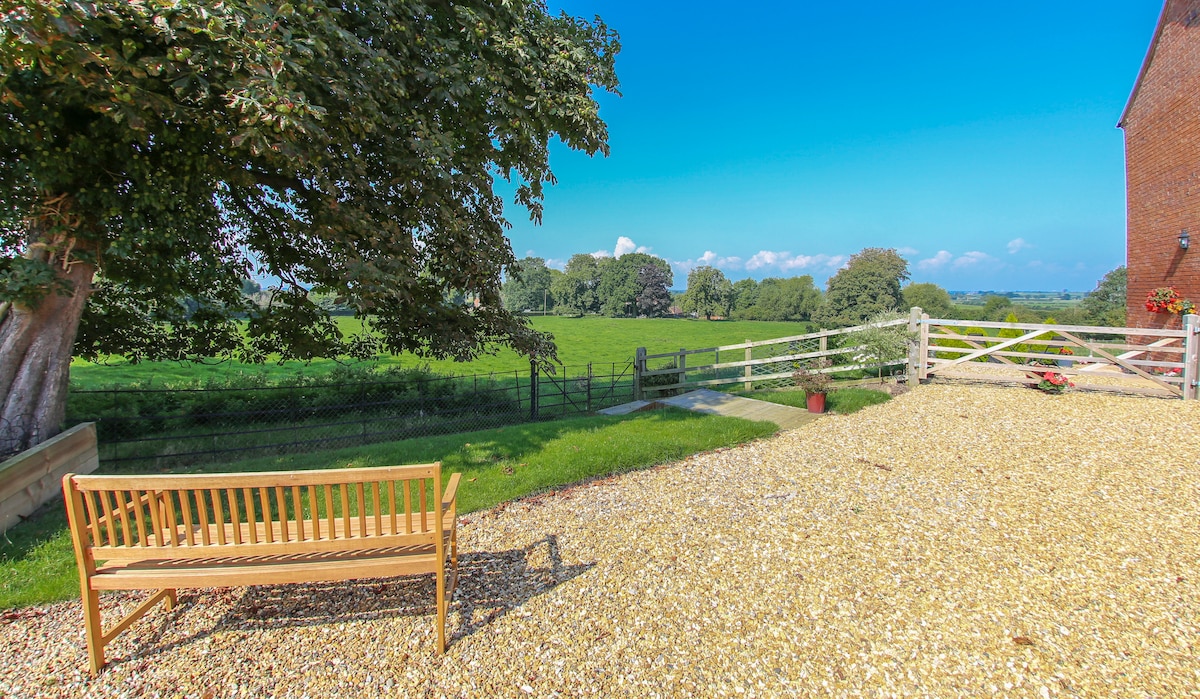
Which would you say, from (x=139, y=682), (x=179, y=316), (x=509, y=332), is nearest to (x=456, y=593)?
(x=139, y=682)

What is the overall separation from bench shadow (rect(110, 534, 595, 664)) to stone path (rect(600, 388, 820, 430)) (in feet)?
18.2

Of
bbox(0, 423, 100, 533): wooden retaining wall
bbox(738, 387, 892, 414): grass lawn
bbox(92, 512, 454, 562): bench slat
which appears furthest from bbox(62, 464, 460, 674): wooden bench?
bbox(738, 387, 892, 414): grass lawn

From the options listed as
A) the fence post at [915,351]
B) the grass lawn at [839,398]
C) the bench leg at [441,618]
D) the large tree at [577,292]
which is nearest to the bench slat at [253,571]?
the bench leg at [441,618]

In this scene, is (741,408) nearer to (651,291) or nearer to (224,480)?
(224,480)

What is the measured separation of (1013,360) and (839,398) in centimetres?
608

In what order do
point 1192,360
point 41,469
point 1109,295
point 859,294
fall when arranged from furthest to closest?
point 859,294 < point 1109,295 < point 1192,360 < point 41,469

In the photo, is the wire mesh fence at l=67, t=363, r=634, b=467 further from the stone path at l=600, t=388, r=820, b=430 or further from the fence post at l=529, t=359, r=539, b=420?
the stone path at l=600, t=388, r=820, b=430

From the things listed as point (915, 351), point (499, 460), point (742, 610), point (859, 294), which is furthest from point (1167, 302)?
point (859, 294)

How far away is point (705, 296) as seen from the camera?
68312 mm

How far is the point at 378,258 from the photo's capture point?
5469 mm

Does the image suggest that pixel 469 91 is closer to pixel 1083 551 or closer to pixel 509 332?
pixel 509 332

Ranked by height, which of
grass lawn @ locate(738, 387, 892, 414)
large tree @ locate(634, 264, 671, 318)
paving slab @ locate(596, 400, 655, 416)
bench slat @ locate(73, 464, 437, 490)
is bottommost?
paving slab @ locate(596, 400, 655, 416)

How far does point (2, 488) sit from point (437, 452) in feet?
11.9

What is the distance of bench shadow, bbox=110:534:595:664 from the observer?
10.1 feet
